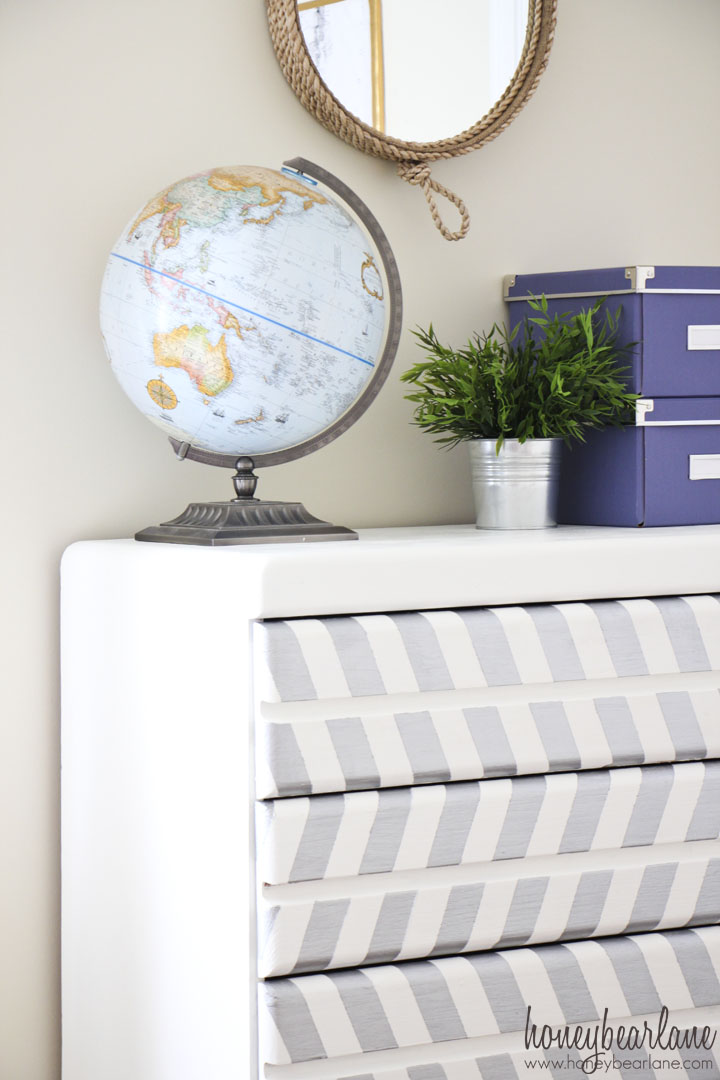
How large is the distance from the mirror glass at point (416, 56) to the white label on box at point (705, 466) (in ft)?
1.80

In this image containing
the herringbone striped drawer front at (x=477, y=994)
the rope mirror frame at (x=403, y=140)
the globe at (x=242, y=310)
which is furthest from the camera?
the rope mirror frame at (x=403, y=140)

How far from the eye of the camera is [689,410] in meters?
1.37

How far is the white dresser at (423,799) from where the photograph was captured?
95 cm

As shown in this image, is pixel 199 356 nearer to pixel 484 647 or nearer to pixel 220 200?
pixel 220 200

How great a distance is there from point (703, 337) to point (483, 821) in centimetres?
69

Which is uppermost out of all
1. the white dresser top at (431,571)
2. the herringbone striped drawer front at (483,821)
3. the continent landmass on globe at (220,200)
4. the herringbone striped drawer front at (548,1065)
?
the continent landmass on globe at (220,200)

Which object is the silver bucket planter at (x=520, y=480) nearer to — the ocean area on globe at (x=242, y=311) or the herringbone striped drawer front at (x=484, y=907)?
the ocean area on globe at (x=242, y=311)

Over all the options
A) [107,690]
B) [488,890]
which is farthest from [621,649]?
[107,690]

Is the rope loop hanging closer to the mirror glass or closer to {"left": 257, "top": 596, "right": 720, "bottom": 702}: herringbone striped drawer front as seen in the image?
the mirror glass

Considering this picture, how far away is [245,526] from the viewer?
46.7 inches

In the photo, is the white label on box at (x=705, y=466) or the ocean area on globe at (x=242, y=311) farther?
the white label on box at (x=705, y=466)

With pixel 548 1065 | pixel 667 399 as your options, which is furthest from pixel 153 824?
pixel 667 399

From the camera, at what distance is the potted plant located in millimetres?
1314
